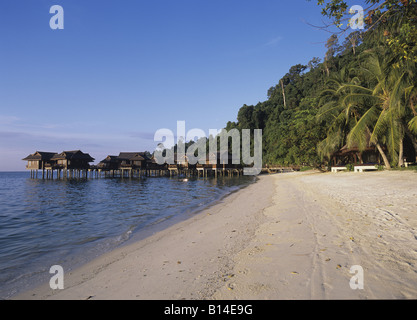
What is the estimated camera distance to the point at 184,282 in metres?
3.73

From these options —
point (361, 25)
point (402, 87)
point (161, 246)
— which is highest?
point (402, 87)

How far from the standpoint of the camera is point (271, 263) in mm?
4086

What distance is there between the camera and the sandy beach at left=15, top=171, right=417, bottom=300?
10.3 feet

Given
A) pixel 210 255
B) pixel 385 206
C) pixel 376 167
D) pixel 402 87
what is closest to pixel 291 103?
pixel 376 167

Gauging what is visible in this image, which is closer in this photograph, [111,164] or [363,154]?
[363,154]

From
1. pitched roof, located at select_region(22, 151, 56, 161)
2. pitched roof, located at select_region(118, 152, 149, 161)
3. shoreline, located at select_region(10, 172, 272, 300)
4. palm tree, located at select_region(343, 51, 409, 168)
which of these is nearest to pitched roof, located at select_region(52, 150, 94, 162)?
pitched roof, located at select_region(22, 151, 56, 161)

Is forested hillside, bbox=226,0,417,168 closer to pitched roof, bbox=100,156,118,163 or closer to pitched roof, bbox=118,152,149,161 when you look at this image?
pitched roof, bbox=118,152,149,161

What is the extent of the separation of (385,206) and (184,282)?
705cm
